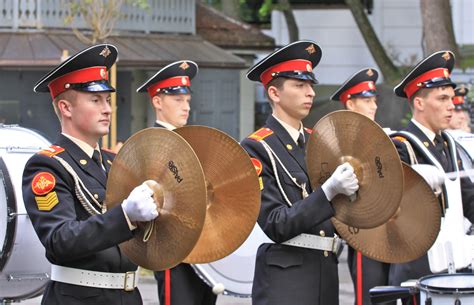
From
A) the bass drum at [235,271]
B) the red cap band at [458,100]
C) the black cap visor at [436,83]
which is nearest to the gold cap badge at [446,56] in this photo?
the black cap visor at [436,83]

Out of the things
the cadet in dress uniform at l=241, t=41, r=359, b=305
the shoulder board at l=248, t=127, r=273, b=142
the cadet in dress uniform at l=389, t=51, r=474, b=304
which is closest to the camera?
the cadet in dress uniform at l=241, t=41, r=359, b=305

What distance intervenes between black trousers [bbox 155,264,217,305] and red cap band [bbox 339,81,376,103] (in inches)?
100

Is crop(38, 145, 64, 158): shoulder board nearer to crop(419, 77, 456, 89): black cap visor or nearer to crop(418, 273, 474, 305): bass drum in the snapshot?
crop(418, 273, 474, 305): bass drum

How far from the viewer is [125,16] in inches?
685

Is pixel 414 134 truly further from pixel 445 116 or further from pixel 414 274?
pixel 414 274

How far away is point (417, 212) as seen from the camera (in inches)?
227

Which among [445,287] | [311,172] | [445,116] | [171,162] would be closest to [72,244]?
[171,162]

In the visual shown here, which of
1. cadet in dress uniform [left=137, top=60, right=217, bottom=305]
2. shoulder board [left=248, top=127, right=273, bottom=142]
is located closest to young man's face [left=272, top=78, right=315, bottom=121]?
shoulder board [left=248, top=127, right=273, bottom=142]

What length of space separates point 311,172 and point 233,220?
0.47 m

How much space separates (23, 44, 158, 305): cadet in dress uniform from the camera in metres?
4.88

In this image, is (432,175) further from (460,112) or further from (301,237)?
(460,112)

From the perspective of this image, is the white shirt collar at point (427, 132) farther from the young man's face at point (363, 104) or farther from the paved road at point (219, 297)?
the paved road at point (219, 297)

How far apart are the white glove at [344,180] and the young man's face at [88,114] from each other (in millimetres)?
984

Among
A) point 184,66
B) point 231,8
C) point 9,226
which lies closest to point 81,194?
point 9,226
